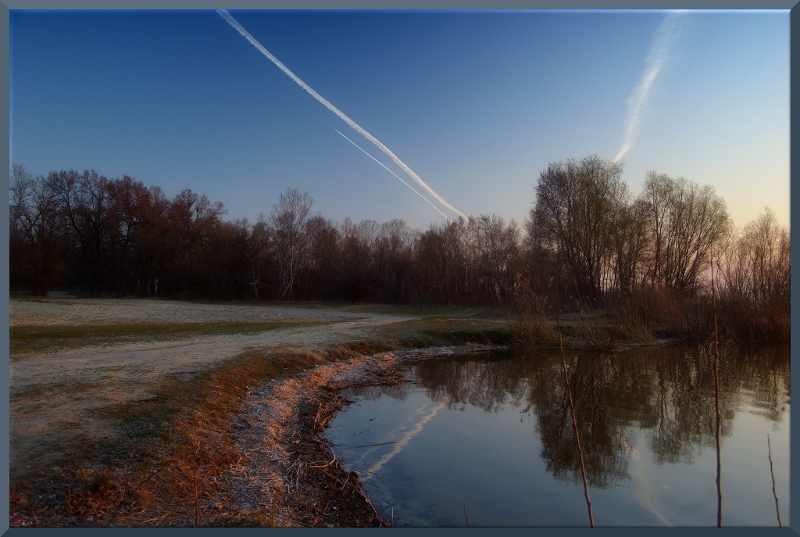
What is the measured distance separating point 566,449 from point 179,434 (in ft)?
18.6

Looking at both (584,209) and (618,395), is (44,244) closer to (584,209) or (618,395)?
(618,395)

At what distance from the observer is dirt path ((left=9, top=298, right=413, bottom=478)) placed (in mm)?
6410

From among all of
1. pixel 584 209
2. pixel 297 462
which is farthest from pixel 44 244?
pixel 584 209

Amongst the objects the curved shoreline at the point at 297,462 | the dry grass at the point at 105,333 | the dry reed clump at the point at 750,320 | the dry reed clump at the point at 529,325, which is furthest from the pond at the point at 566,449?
the dry grass at the point at 105,333

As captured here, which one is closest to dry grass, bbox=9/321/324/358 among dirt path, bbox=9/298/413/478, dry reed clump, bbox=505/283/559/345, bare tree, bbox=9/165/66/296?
dirt path, bbox=9/298/413/478

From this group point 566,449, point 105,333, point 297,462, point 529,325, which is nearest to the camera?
point 297,462

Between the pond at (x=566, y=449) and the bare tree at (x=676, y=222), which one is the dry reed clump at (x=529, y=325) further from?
the bare tree at (x=676, y=222)

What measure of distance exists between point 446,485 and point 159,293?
148 feet

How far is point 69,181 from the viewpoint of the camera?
24844 millimetres

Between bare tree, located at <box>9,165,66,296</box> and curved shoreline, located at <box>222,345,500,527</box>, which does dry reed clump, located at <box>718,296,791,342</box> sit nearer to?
curved shoreline, located at <box>222,345,500,527</box>

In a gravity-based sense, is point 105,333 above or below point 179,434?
above

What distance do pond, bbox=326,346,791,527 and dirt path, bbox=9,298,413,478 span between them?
3.50m

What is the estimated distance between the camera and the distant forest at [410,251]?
20516 millimetres

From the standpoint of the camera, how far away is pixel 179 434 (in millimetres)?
7012
